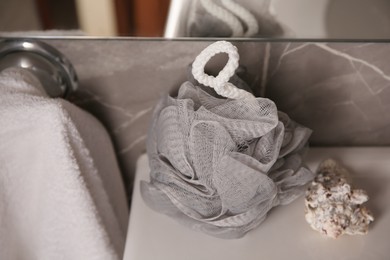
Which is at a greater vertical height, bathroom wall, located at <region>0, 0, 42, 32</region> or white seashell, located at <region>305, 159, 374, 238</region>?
bathroom wall, located at <region>0, 0, 42, 32</region>

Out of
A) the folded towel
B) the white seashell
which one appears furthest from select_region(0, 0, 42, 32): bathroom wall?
the white seashell

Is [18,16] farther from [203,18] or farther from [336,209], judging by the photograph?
[336,209]

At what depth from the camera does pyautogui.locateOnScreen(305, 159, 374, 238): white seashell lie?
46 centimetres

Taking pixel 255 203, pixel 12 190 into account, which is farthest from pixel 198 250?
pixel 12 190

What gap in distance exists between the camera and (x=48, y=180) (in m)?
0.50

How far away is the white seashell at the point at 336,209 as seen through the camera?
0.46m

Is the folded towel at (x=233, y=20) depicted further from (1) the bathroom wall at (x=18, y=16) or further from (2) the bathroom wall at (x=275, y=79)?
(1) the bathroom wall at (x=18, y=16)

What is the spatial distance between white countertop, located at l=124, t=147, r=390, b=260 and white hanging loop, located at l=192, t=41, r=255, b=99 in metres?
0.16

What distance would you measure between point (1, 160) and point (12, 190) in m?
0.04

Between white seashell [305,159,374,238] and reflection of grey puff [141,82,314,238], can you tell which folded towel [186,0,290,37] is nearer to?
reflection of grey puff [141,82,314,238]

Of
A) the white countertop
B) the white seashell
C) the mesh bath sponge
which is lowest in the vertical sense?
the white countertop

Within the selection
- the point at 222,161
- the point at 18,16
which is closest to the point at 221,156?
the point at 222,161

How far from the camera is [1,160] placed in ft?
1.60

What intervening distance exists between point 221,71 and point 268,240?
7.8 inches
